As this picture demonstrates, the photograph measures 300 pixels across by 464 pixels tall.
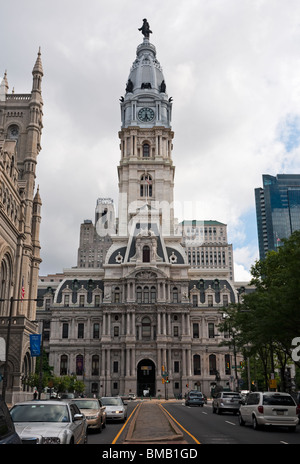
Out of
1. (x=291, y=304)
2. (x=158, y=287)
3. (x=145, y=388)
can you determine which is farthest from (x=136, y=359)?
(x=291, y=304)

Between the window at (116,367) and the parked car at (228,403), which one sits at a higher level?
the window at (116,367)

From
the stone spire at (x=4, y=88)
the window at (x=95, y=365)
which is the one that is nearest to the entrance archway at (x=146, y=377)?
the window at (x=95, y=365)

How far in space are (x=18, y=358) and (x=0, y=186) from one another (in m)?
18.2

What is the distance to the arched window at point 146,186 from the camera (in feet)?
384

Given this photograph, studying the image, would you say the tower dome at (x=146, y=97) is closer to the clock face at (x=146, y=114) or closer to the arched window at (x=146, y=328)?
the clock face at (x=146, y=114)

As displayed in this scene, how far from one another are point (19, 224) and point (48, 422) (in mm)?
49163

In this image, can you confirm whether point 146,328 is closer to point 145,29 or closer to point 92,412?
point 92,412

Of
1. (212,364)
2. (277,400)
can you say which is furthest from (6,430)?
(212,364)

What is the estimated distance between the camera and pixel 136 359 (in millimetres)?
89062

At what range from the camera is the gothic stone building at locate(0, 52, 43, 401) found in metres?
48.8

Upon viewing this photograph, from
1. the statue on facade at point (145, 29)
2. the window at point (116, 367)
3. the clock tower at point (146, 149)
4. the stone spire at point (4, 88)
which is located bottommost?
the window at point (116, 367)

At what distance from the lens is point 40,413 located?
13234 millimetres

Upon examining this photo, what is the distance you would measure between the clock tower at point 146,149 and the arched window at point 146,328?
2527cm
